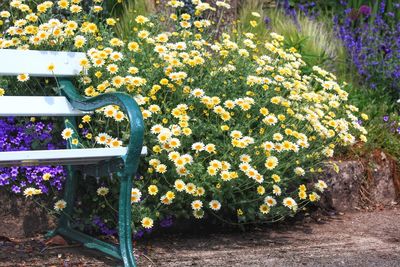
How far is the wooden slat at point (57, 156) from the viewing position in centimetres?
295

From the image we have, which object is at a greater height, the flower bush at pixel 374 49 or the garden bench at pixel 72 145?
the flower bush at pixel 374 49

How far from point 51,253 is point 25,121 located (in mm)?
722

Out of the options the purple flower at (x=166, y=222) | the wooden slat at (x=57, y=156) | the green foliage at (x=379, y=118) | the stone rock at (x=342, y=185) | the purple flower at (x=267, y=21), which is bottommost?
the purple flower at (x=166, y=222)

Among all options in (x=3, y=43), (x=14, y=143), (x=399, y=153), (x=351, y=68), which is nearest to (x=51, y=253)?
(x=14, y=143)

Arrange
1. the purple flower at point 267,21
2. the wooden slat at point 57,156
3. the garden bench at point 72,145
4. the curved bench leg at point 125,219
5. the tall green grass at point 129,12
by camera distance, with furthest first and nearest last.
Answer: the purple flower at point 267,21 < the tall green grass at point 129,12 < the curved bench leg at point 125,219 < the garden bench at point 72,145 < the wooden slat at point 57,156

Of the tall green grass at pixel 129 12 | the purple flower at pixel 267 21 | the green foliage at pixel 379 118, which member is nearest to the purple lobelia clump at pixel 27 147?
the tall green grass at pixel 129 12

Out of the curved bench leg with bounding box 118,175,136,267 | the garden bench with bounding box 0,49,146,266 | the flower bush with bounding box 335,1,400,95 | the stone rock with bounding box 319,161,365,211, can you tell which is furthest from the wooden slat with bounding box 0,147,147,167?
the flower bush with bounding box 335,1,400,95

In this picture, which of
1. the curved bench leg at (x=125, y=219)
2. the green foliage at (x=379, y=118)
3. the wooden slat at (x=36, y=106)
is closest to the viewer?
the curved bench leg at (x=125, y=219)

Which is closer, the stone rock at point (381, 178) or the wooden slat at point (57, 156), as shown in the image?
the wooden slat at point (57, 156)

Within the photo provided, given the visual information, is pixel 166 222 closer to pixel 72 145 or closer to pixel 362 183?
pixel 72 145

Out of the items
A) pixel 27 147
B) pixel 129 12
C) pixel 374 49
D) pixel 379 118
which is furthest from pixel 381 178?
pixel 27 147

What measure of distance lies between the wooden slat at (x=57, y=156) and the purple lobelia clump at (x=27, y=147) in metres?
0.63

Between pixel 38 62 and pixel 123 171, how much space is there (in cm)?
92

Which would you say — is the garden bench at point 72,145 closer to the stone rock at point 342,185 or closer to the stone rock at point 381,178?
the stone rock at point 342,185
